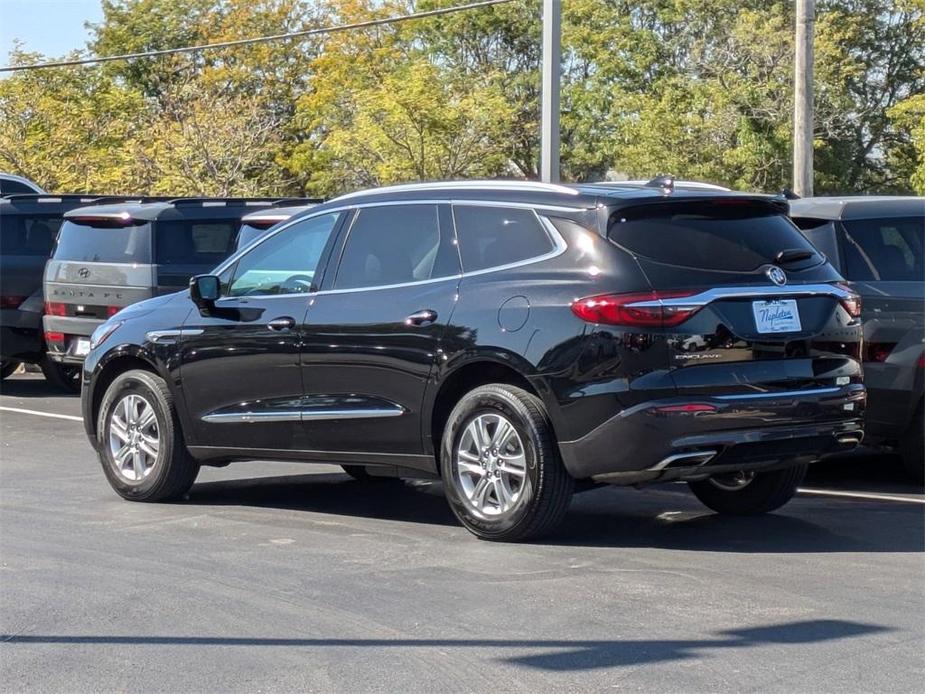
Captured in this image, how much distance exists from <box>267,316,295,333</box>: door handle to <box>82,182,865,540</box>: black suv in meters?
0.01

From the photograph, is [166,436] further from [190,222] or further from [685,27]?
[685,27]

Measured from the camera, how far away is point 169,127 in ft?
146

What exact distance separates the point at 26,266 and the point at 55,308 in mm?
1431

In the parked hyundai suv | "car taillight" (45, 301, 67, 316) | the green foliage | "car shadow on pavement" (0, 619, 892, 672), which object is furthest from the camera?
the green foliage

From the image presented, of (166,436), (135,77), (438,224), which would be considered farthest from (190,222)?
(135,77)

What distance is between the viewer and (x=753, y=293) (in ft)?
24.2

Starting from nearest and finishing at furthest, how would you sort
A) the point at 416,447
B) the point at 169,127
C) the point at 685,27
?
1. the point at 416,447
2. the point at 169,127
3. the point at 685,27

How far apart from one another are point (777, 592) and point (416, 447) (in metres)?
2.24

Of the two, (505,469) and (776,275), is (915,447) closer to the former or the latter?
(776,275)

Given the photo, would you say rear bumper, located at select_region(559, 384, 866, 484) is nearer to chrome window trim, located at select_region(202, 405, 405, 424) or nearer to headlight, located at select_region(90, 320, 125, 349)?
chrome window trim, located at select_region(202, 405, 405, 424)

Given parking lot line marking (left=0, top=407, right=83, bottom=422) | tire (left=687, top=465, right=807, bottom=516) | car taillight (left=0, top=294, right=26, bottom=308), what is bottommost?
parking lot line marking (left=0, top=407, right=83, bottom=422)

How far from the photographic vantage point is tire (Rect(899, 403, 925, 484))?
9.39 meters

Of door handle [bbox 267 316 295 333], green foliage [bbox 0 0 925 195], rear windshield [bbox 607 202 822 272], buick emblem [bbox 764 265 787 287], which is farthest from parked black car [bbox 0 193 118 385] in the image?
green foliage [bbox 0 0 925 195]

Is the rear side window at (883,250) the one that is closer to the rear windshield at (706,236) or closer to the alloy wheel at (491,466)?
the rear windshield at (706,236)
